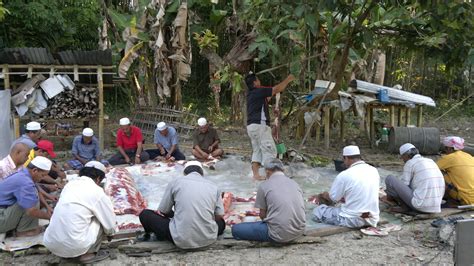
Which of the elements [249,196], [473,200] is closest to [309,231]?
[249,196]

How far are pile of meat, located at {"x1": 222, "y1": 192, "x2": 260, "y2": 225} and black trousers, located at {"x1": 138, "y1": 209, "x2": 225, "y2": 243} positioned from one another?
724 mm

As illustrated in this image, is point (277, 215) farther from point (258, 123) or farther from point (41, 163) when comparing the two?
point (258, 123)

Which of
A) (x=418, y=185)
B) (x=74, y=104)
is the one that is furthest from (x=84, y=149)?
(x=418, y=185)

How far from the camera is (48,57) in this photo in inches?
399

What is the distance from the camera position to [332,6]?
532 cm

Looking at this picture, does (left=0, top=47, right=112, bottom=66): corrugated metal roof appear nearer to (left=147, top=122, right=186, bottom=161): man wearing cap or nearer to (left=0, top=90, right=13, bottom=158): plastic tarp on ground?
(left=0, top=90, right=13, bottom=158): plastic tarp on ground

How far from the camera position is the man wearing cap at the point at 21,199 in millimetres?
4887

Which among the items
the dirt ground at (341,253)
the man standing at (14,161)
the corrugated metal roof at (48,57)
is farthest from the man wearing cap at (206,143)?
the dirt ground at (341,253)

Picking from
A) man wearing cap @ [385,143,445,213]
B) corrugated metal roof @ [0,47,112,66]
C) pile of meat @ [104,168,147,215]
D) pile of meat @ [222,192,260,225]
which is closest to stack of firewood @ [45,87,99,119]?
corrugated metal roof @ [0,47,112,66]

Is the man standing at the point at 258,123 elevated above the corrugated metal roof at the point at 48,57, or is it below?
below

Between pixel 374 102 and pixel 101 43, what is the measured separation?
8.25 m

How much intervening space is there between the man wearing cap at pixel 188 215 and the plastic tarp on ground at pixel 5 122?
5.71 meters

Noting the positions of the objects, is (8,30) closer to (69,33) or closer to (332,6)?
(69,33)

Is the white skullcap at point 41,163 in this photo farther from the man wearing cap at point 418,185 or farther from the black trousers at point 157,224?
the man wearing cap at point 418,185
